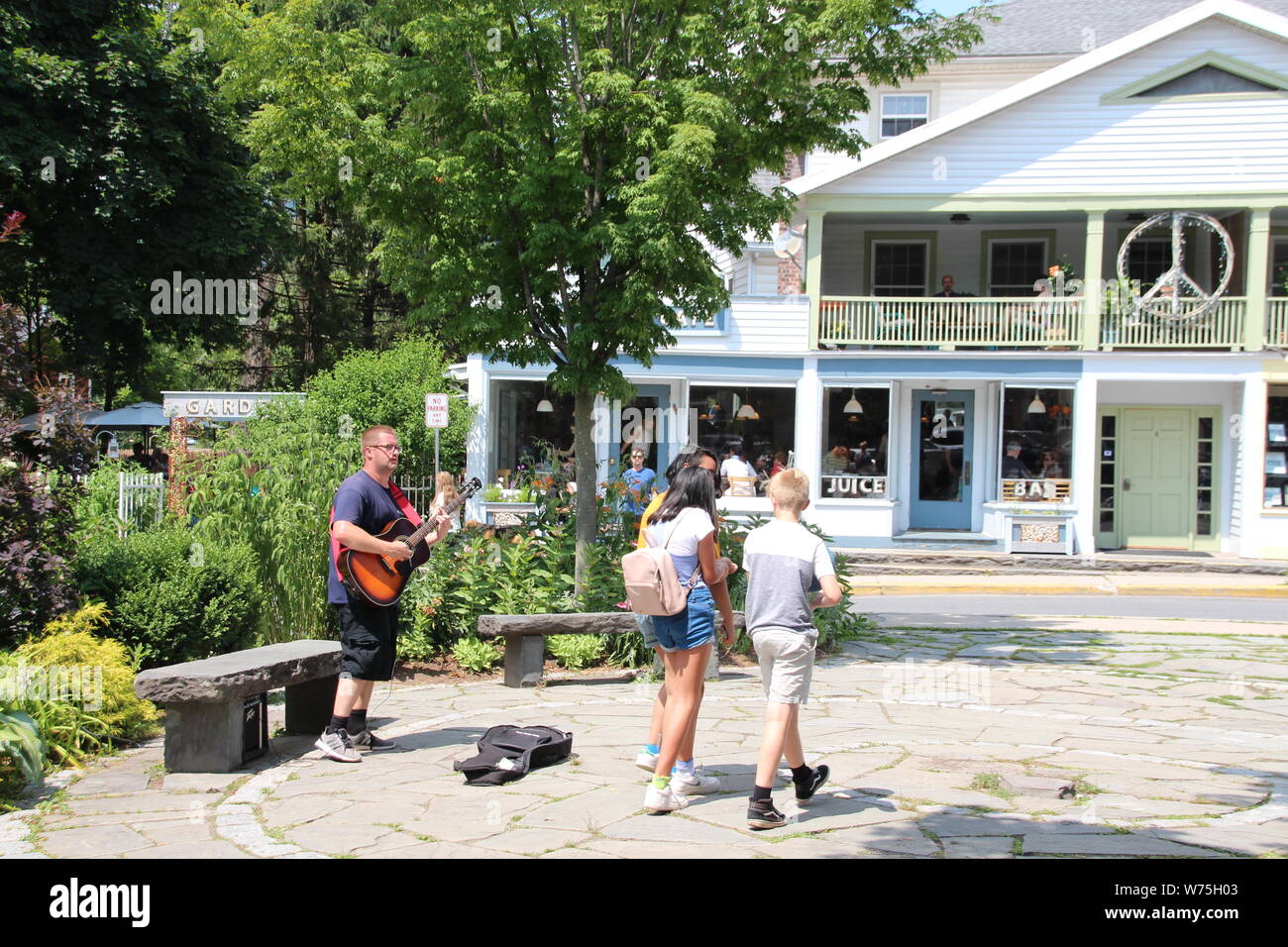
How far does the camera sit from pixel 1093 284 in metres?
20.5

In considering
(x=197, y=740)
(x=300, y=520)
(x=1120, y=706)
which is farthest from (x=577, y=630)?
(x=1120, y=706)

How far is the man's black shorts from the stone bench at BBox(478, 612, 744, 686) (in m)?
2.30

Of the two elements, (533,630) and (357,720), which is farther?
(533,630)

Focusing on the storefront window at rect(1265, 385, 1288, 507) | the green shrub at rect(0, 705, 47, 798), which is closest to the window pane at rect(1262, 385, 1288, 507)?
the storefront window at rect(1265, 385, 1288, 507)

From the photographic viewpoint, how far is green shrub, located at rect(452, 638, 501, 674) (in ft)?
31.1

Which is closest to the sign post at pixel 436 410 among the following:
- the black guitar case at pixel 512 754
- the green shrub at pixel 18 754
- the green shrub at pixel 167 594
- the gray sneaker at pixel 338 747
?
the green shrub at pixel 167 594

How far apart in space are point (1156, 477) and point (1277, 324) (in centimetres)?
345

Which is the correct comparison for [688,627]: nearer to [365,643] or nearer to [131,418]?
[365,643]

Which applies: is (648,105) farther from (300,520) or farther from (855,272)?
(855,272)

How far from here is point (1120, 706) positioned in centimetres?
848

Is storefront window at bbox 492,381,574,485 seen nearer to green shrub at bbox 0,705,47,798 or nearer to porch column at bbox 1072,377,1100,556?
porch column at bbox 1072,377,1100,556

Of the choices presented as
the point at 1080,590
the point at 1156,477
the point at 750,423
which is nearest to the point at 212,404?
the point at 750,423

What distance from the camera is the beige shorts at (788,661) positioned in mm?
5289
